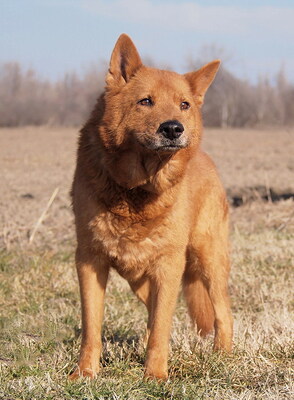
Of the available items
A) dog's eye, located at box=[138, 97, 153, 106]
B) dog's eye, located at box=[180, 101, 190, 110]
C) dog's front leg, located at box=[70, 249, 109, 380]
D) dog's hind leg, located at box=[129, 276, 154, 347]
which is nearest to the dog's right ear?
dog's eye, located at box=[138, 97, 153, 106]

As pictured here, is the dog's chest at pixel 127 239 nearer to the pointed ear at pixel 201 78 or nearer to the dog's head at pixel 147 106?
the dog's head at pixel 147 106

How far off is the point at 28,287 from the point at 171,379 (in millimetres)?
3093

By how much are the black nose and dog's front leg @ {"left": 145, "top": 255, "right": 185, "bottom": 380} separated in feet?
3.24

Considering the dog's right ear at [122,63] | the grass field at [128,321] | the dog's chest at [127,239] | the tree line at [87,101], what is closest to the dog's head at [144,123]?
the dog's right ear at [122,63]

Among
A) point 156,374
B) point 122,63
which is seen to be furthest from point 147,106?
point 156,374

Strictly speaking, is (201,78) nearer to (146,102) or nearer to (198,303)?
(146,102)

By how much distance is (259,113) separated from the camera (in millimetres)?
72875

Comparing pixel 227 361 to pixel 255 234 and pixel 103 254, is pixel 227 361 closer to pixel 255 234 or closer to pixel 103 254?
pixel 103 254

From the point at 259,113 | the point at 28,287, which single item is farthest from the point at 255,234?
the point at 259,113

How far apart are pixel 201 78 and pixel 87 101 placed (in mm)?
64572

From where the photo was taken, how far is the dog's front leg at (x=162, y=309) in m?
4.77

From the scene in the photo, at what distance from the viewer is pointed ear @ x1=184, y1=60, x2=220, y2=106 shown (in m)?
5.27

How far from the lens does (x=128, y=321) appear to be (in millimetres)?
6348

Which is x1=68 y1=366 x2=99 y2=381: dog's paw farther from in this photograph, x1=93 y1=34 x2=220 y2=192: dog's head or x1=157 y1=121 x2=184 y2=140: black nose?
x1=157 y1=121 x2=184 y2=140: black nose
